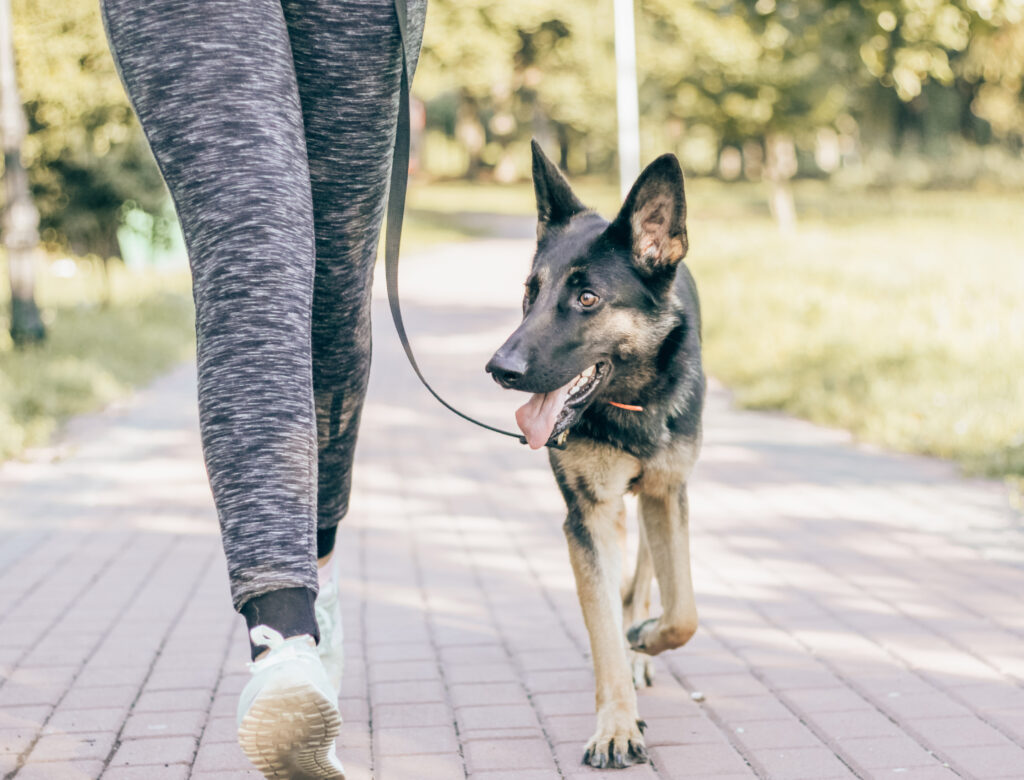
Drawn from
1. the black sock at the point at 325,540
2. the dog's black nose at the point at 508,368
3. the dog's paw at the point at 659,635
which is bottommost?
the dog's paw at the point at 659,635

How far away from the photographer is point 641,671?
325 cm

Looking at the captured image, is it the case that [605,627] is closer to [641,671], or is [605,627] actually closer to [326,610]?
[641,671]

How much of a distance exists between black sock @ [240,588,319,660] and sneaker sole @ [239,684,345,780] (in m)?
0.09

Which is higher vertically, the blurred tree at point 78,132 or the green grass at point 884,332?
the blurred tree at point 78,132

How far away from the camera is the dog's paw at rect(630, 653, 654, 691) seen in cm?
324

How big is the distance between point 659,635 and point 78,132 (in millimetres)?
11983

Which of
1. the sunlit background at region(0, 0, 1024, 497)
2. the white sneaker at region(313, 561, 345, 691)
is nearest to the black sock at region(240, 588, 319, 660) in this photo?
the white sneaker at region(313, 561, 345, 691)

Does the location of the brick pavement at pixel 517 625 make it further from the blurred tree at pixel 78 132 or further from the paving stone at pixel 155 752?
the blurred tree at pixel 78 132

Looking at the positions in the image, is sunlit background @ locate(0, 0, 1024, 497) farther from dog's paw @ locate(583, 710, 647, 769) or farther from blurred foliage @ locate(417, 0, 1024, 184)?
dog's paw @ locate(583, 710, 647, 769)

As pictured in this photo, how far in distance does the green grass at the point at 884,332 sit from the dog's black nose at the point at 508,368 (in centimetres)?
410

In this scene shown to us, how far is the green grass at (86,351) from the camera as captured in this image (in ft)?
26.9

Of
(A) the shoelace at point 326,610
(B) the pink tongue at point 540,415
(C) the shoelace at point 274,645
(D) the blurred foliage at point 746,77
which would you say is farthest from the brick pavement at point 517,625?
(D) the blurred foliage at point 746,77

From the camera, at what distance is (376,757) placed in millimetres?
2730

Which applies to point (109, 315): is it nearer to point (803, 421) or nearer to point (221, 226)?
point (803, 421)
